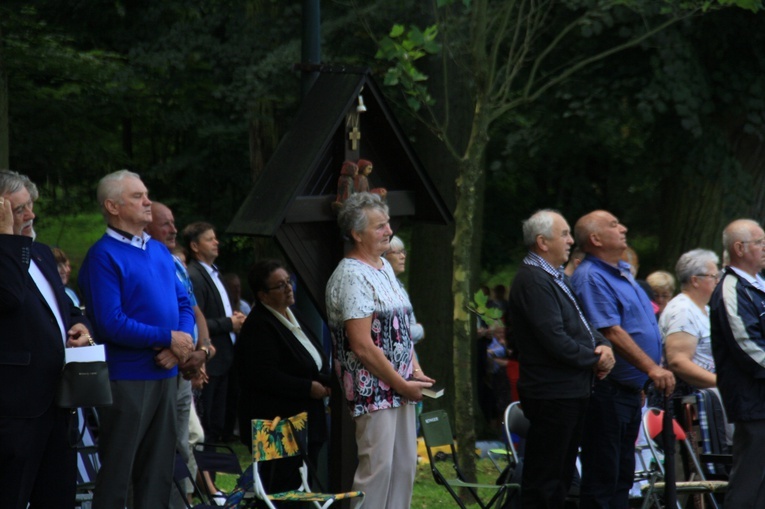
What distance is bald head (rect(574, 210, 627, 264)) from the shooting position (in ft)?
24.2

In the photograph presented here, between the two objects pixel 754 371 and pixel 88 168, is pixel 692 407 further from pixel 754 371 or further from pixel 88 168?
pixel 88 168

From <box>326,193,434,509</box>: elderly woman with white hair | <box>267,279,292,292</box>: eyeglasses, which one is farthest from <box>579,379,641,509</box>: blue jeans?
<box>267,279,292,292</box>: eyeglasses

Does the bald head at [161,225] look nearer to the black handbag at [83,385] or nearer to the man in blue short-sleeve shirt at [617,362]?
the black handbag at [83,385]

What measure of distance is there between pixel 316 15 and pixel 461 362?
324cm

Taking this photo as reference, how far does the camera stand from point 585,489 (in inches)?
284

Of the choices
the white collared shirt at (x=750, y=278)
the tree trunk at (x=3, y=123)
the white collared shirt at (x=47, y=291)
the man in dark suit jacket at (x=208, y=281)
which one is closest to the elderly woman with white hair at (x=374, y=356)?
the white collared shirt at (x=47, y=291)

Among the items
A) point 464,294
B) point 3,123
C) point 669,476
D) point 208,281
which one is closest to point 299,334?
point 464,294

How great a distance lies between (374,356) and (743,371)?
244 cm

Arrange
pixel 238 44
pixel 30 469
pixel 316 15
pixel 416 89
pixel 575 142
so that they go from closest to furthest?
pixel 30 469
pixel 316 15
pixel 416 89
pixel 238 44
pixel 575 142

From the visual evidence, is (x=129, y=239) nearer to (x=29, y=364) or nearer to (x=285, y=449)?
(x=29, y=364)

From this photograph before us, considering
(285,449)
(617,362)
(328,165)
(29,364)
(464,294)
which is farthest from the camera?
(464,294)

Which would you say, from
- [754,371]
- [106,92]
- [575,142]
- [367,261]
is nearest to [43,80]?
[106,92]

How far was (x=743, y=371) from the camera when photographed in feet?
22.6

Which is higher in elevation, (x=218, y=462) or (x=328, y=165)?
(x=328, y=165)
